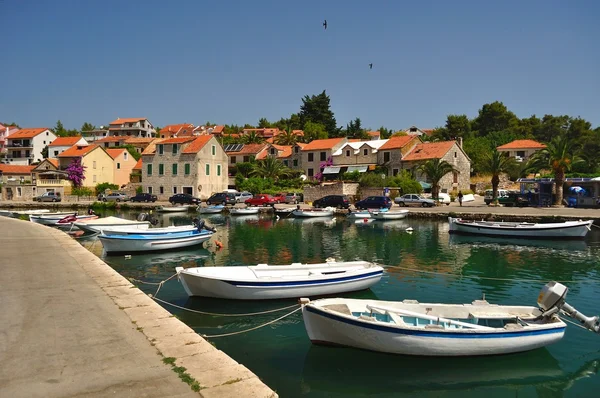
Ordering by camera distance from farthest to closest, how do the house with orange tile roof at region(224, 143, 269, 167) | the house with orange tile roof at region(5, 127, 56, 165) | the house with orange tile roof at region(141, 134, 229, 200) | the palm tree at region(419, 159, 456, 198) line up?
the house with orange tile roof at region(5, 127, 56, 165)
the house with orange tile roof at region(224, 143, 269, 167)
the house with orange tile roof at region(141, 134, 229, 200)
the palm tree at region(419, 159, 456, 198)

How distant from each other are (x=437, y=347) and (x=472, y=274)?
39.5ft

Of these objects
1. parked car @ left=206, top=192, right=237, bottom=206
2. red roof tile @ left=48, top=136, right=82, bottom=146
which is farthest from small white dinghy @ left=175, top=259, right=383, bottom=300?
red roof tile @ left=48, top=136, right=82, bottom=146

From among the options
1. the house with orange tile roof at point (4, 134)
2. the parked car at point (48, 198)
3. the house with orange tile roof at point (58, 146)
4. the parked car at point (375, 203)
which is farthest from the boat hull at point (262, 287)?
the house with orange tile roof at point (4, 134)

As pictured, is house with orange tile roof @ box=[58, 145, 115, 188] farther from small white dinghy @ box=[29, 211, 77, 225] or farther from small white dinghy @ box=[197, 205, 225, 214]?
small white dinghy @ box=[29, 211, 77, 225]

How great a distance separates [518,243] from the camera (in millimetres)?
31938

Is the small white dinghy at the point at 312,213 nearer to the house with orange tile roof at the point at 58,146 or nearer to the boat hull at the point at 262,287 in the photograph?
the boat hull at the point at 262,287

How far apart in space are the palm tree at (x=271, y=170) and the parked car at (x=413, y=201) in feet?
81.3

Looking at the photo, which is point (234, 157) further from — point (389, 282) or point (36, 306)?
point (36, 306)

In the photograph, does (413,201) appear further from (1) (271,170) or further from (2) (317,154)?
(1) (271,170)

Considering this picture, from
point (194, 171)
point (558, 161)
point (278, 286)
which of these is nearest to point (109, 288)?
point (278, 286)

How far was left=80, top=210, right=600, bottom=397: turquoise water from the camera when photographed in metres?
10.1

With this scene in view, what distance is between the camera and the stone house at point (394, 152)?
223 ft

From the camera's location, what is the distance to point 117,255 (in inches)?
1027

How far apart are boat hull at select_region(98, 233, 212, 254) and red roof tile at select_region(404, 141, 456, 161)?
4481cm
